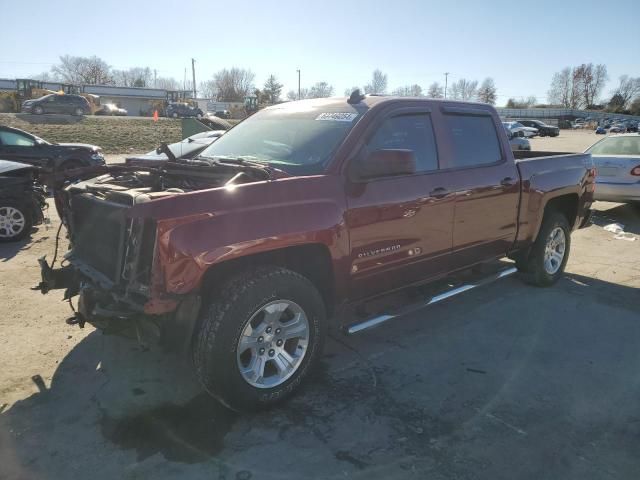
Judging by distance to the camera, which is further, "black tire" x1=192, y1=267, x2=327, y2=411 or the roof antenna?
the roof antenna

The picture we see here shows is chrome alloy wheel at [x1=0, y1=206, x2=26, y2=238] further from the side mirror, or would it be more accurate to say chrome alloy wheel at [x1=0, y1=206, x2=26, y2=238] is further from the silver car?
the silver car

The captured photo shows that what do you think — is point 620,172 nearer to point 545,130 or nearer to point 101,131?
point 101,131

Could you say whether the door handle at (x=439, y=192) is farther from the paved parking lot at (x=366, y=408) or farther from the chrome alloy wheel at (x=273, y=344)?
the chrome alloy wheel at (x=273, y=344)

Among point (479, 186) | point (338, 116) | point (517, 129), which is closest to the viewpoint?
point (338, 116)

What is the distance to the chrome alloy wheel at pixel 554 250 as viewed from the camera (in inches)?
231

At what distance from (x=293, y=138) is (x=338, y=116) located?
39 cm

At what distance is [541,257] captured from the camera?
578cm

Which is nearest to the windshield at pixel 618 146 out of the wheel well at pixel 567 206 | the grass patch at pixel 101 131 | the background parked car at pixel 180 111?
the wheel well at pixel 567 206

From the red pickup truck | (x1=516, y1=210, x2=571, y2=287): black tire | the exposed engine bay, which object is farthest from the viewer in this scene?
(x1=516, y1=210, x2=571, y2=287): black tire

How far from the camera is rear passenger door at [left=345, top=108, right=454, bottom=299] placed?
3.69m

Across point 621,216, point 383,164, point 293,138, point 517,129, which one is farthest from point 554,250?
point 517,129

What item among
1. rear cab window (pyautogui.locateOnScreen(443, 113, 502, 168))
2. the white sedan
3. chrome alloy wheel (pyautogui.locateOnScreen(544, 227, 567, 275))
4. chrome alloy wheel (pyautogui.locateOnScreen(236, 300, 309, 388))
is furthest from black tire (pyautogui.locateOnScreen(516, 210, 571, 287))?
the white sedan

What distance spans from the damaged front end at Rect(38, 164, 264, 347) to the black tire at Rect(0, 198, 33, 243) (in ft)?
13.2

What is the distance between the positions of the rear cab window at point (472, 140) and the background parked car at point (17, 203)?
599 centimetres
